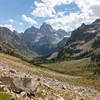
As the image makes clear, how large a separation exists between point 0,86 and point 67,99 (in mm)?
11574

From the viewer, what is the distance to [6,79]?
16.4 m

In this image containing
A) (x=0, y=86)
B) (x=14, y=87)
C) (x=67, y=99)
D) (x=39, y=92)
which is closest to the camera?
(x=0, y=86)

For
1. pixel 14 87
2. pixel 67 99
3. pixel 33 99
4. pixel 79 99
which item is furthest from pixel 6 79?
pixel 79 99

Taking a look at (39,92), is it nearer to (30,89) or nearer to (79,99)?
(30,89)

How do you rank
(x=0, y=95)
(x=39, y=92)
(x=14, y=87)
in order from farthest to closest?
(x=39, y=92) < (x=14, y=87) < (x=0, y=95)

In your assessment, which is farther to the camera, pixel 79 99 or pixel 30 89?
pixel 79 99

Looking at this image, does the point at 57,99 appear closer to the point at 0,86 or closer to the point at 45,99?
the point at 45,99

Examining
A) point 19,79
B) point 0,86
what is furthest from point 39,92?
point 0,86

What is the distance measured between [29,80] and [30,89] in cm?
93

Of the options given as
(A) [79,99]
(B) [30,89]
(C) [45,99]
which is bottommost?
(A) [79,99]

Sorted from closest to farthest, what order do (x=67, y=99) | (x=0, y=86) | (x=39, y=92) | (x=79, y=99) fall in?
(x=0, y=86), (x=39, y=92), (x=67, y=99), (x=79, y=99)

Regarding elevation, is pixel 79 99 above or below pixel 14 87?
below

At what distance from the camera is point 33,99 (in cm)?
1678

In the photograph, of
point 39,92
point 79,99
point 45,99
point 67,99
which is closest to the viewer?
point 45,99
